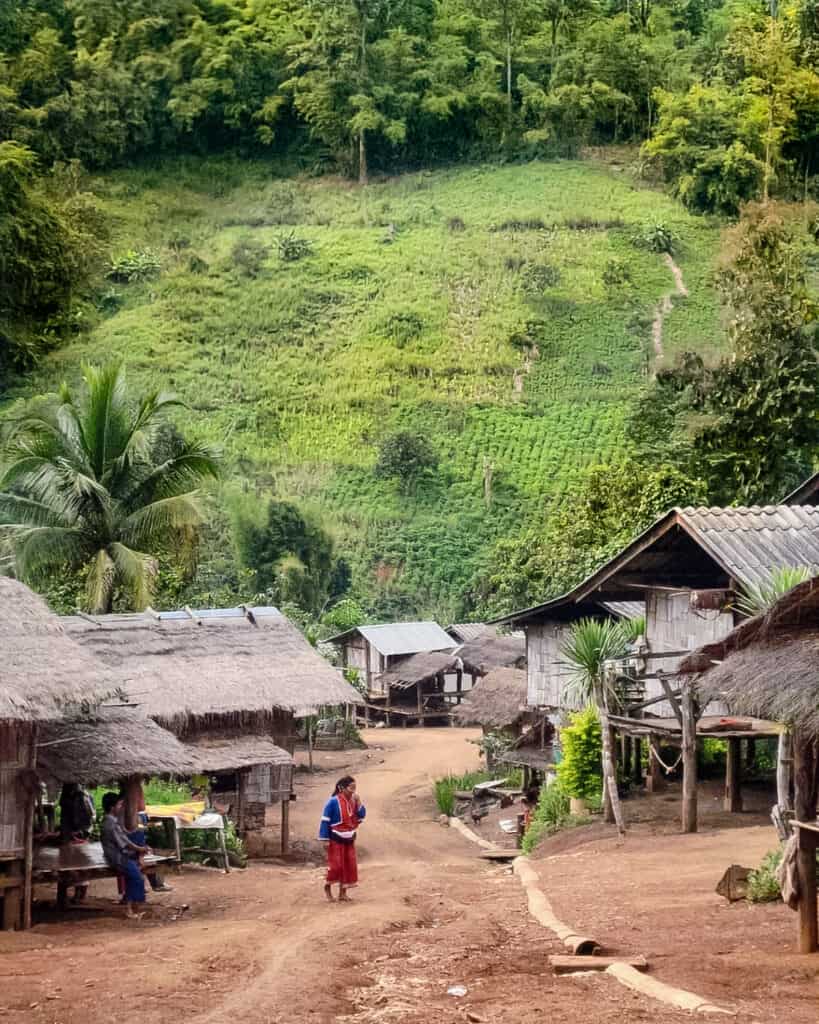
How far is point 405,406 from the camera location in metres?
57.5

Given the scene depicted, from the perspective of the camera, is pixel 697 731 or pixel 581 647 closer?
pixel 697 731

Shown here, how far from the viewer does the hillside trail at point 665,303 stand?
61.7 m

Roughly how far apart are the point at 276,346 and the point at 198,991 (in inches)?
2273

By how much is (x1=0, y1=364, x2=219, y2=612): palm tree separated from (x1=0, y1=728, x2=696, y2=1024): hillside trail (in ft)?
25.8

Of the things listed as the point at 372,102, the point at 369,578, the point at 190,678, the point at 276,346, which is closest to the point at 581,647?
the point at 190,678

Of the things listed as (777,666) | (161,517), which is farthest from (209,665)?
(777,666)

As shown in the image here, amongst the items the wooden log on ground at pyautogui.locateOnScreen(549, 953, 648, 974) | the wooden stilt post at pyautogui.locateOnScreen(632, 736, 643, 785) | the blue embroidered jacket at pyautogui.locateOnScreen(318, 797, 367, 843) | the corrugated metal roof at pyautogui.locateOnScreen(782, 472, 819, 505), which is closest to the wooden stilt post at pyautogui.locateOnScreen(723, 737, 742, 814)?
the wooden stilt post at pyautogui.locateOnScreen(632, 736, 643, 785)

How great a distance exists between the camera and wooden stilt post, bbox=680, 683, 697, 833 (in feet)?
52.5

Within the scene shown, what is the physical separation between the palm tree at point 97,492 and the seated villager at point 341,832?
10323 millimetres

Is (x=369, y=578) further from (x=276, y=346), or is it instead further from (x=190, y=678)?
(x=190, y=678)

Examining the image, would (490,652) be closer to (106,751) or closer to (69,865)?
(106,751)

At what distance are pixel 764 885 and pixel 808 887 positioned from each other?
2177 mm

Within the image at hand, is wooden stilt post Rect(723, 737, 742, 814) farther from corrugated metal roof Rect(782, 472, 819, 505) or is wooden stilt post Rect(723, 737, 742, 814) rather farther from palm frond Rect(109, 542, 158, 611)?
palm frond Rect(109, 542, 158, 611)

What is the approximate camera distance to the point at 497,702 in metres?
26.6
